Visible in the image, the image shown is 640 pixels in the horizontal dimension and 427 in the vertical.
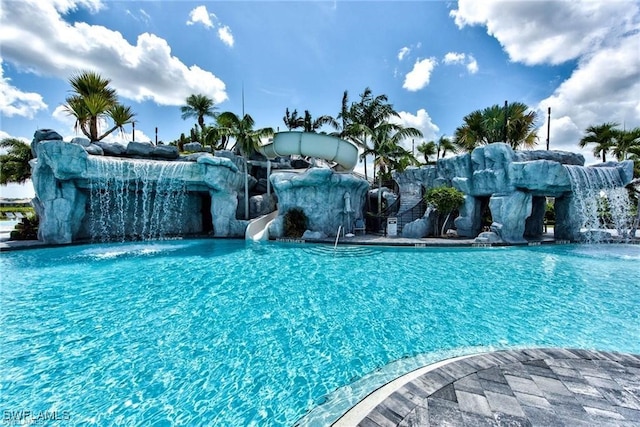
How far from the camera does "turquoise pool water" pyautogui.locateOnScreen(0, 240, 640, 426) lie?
280 cm

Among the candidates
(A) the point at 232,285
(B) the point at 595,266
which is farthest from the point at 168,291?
(B) the point at 595,266

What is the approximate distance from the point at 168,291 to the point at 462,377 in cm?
610

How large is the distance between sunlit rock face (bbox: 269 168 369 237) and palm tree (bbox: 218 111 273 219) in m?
3.39

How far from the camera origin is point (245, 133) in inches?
663

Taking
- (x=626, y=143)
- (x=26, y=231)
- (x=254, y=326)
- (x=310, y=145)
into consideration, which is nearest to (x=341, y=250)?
(x=310, y=145)

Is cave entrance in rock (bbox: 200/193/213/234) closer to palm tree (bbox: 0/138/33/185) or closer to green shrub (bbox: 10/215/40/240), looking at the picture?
green shrub (bbox: 10/215/40/240)

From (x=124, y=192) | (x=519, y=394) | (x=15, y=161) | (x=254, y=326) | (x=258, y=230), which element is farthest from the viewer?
(x=15, y=161)

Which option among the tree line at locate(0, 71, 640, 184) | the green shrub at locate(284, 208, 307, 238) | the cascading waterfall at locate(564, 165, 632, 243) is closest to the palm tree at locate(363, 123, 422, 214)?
the tree line at locate(0, 71, 640, 184)

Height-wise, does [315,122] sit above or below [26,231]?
above

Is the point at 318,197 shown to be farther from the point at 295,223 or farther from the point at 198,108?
the point at 198,108

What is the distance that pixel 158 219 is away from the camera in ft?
50.1

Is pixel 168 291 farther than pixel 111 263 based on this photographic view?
No

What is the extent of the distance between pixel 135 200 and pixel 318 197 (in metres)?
10.7

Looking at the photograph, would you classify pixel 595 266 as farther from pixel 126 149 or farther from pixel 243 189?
pixel 126 149
